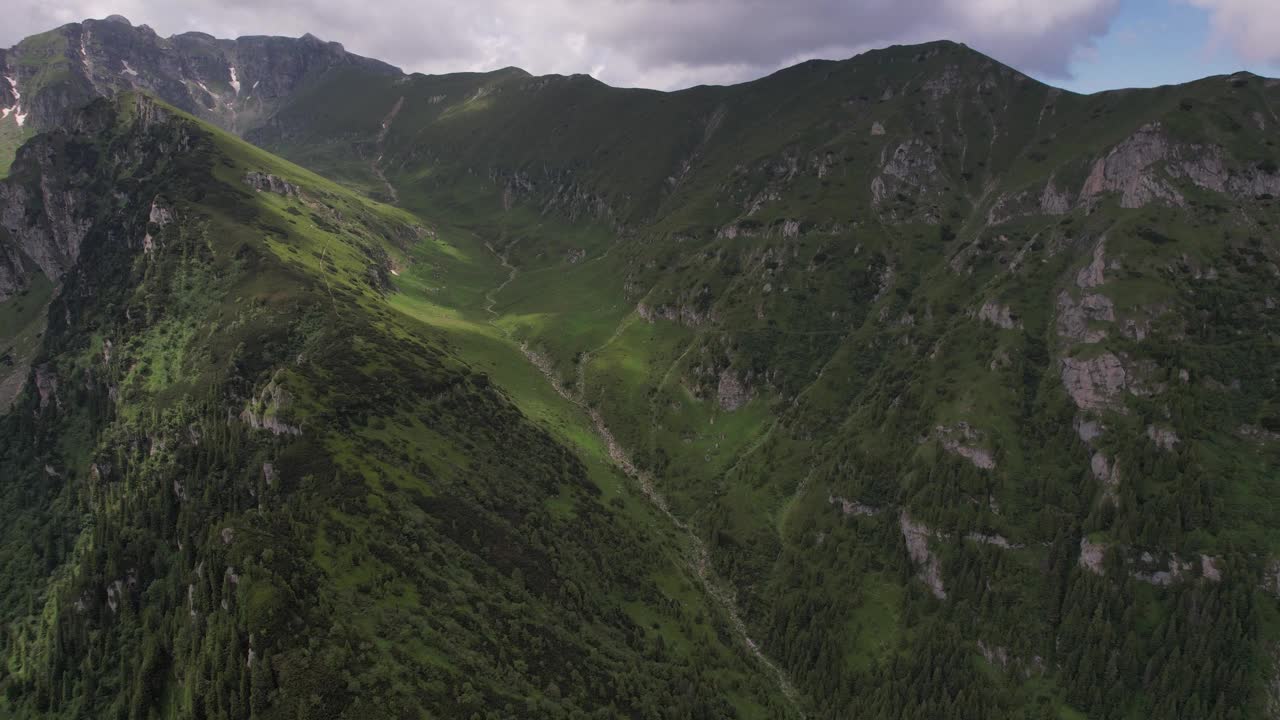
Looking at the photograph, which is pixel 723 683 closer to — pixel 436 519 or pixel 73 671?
pixel 436 519

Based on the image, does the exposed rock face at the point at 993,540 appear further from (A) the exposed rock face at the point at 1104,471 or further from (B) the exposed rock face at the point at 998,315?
(B) the exposed rock face at the point at 998,315

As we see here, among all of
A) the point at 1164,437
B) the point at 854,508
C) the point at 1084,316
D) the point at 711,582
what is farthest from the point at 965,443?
the point at 711,582

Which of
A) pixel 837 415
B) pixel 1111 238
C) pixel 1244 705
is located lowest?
pixel 1244 705

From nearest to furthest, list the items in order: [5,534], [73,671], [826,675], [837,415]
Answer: [73,671]
[826,675]
[5,534]
[837,415]

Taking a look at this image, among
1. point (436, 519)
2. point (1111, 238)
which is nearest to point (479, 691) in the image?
point (436, 519)

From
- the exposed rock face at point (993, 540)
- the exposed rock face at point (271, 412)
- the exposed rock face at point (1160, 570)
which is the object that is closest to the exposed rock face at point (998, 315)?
the exposed rock face at point (993, 540)

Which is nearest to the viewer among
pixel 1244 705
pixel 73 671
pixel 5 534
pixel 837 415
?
pixel 1244 705

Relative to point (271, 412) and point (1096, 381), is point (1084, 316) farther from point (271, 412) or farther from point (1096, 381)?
point (271, 412)
